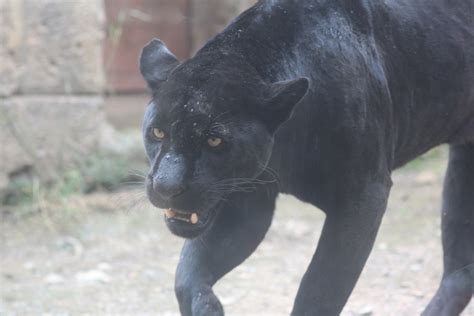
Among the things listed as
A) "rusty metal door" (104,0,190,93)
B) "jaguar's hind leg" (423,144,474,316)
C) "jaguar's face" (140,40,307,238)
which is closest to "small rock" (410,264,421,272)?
"jaguar's hind leg" (423,144,474,316)

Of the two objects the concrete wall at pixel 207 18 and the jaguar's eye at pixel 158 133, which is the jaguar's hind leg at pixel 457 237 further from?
the concrete wall at pixel 207 18

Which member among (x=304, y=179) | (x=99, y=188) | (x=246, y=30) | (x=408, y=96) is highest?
(x=246, y=30)

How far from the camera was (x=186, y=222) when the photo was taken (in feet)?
9.88

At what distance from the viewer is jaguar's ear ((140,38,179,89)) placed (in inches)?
123

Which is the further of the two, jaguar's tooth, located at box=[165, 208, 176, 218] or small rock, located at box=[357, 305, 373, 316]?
small rock, located at box=[357, 305, 373, 316]

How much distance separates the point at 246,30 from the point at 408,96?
678mm

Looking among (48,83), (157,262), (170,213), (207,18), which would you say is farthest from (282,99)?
(207,18)

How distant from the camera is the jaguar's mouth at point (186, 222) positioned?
300cm

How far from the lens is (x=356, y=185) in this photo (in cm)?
307

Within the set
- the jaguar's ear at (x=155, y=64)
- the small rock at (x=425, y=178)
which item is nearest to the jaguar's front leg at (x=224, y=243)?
the jaguar's ear at (x=155, y=64)

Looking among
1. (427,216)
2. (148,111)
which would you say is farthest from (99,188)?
(148,111)

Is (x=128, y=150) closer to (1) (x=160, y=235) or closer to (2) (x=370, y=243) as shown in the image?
(1) (x=160, y=235)

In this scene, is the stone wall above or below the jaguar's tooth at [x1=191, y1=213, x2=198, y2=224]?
below

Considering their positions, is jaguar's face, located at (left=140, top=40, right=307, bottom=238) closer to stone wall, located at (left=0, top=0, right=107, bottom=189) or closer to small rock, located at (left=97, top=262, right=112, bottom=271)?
small rock, located at (left=97, top=262, right=112, bottom=271)
